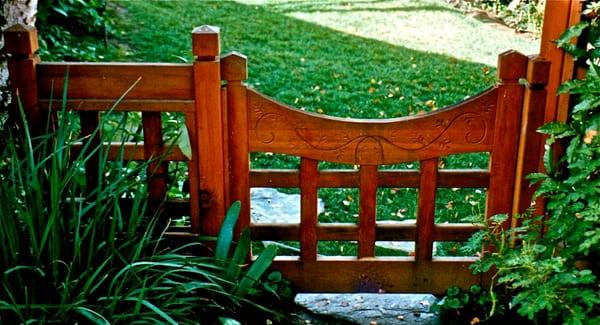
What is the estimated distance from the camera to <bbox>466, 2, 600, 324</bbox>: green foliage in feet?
7.99

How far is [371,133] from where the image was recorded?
2.88m

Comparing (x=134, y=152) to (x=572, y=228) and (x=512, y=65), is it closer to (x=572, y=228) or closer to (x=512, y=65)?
(x=512, y=65)

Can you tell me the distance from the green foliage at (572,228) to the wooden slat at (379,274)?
0.34 meters

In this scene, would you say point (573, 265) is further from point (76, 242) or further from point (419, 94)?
point (419, 94)

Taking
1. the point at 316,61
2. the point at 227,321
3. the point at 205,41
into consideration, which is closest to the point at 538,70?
the point at 205,41

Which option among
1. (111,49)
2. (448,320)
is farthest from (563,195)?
(111,49)

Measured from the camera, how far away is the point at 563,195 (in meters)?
2.58

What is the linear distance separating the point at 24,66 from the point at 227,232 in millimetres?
1004

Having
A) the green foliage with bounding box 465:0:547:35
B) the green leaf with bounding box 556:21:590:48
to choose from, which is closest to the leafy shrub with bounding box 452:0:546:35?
the green foliage with bounding box 465:0:547:35

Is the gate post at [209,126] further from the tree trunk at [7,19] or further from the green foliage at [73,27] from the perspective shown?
the green foliage at [73,27]

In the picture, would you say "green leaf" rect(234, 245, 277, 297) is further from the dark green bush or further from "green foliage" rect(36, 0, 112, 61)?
"green foliage" rect(36, 0, 112, 61)

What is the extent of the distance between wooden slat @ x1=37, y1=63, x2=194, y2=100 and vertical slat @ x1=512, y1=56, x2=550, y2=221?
1295mm

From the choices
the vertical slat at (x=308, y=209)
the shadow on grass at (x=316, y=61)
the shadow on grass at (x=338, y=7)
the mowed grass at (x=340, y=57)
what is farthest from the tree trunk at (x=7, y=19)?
the shadow on grass at (x=338, y=7)

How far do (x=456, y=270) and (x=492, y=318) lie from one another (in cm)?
24
